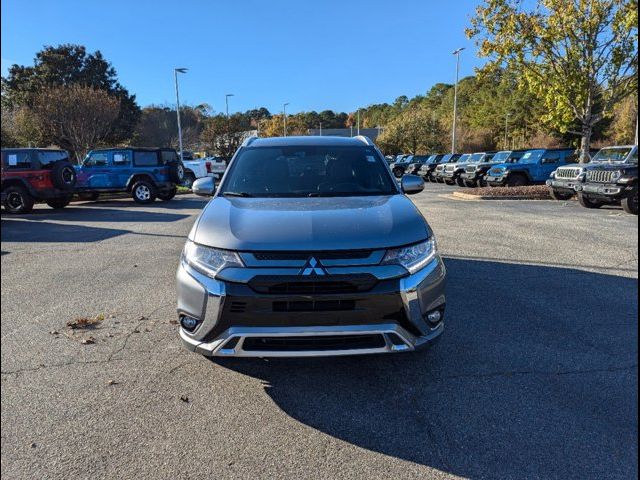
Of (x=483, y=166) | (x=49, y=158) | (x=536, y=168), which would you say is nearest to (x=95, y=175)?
(x=49, y=158)

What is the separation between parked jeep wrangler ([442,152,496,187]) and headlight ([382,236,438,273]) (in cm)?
2153

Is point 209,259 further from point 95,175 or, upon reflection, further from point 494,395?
point 95,175

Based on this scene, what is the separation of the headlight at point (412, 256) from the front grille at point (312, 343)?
47 centimetres

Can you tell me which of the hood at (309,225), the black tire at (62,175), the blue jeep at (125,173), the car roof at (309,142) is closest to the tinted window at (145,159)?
the blue jeep at (125,173)

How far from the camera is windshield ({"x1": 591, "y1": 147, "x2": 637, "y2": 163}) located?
12.4 metres

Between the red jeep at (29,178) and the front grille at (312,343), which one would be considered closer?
the front grille at (312,343)

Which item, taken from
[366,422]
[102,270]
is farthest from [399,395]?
[102,270]

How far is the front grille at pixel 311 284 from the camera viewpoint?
2.67 meters

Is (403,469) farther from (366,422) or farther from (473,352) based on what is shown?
(473,352)

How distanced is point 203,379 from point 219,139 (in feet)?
140

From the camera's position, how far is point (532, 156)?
19344 mm

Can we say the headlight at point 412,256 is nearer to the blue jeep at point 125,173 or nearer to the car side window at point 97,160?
the blue jeep at point 125,173

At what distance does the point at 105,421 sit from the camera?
2.67 meters

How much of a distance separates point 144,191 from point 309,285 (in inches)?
584
